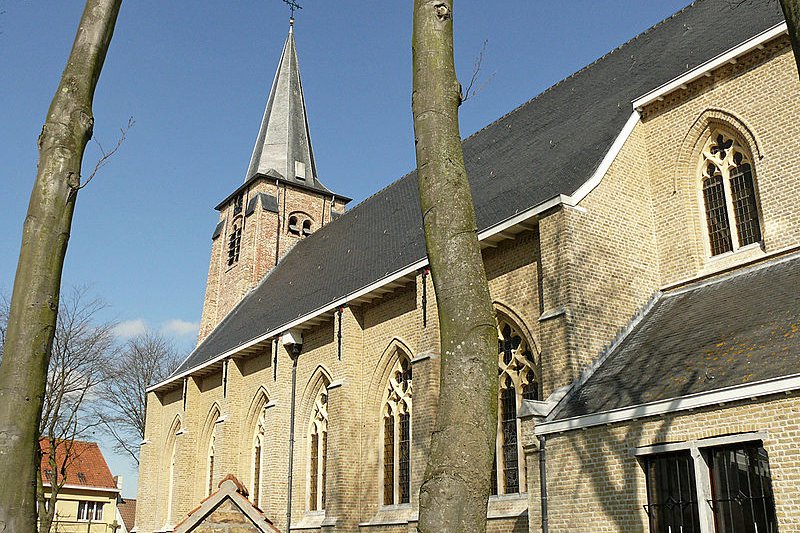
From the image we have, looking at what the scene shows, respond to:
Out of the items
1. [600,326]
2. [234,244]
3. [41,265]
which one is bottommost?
[41,265]

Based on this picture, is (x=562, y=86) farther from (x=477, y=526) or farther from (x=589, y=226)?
(x=477, y=526)

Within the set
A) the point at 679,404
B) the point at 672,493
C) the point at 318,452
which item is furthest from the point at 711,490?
the point at 318,452

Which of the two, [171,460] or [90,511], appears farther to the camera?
[90,511]

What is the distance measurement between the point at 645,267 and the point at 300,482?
1015cm

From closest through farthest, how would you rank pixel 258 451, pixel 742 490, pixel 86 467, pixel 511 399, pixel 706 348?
pixel 742 490 < pixel 706 348 < pixel 511 399 < pixel 258 451 < pixel 86 467

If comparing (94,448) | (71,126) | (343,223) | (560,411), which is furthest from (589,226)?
(94,448)

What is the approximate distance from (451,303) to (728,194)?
33.1 ft

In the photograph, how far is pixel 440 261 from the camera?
476 centimetres

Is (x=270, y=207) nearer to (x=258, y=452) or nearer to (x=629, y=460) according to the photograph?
(x=258, y=452)

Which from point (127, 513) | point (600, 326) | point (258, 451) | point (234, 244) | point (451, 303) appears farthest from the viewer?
point (127, 513)

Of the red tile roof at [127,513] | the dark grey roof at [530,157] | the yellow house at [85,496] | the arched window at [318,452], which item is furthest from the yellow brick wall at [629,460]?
the red tile roof at [127,513]

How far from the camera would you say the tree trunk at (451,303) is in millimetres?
4199

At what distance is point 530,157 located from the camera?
664 inches

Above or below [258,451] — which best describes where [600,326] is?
above
